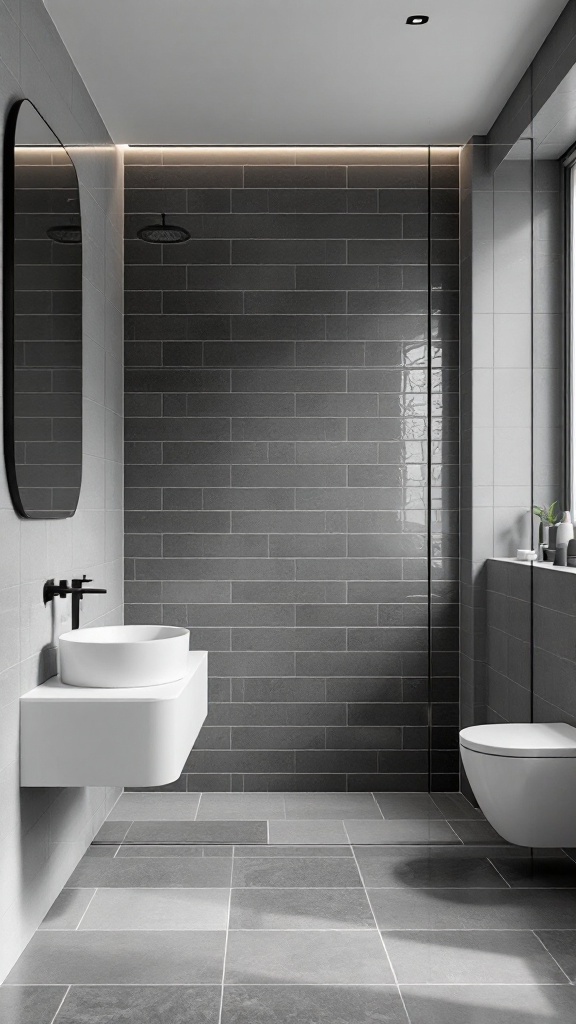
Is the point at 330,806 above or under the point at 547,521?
under

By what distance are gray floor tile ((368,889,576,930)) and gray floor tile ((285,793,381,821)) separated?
0.72 metres

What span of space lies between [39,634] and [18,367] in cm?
85

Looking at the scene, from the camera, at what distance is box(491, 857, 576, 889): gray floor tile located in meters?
3.05

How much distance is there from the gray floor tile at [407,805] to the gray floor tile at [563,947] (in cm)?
98

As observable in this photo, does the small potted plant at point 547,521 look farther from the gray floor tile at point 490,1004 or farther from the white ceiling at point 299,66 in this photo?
the white ceiling at point 299,66

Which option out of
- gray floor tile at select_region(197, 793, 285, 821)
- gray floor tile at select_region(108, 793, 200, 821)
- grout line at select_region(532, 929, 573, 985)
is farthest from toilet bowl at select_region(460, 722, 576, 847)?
gray floor tile at select_region(108, 793, 200, 821)

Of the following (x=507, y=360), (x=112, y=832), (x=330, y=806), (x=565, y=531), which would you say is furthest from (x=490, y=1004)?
(x=507, y=360)

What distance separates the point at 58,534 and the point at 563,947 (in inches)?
80.8

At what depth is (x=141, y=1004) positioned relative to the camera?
226 centimetres

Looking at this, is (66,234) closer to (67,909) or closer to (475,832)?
(67,909)

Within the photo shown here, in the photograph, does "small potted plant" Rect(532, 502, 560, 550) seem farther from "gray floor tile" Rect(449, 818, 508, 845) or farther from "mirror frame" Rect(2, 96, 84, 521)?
"mirror frame" Rect(2, 96, 84, 521)

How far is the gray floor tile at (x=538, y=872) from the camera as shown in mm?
3049

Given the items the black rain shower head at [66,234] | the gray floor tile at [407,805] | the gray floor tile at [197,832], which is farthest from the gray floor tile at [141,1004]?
the black rain shower head at [66,234]

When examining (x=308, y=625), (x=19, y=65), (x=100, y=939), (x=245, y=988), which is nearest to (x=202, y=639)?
(x=308, y=625)
